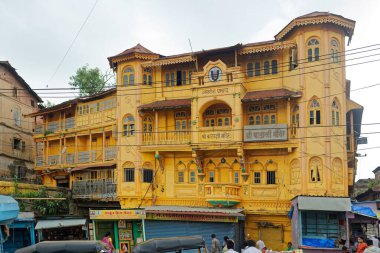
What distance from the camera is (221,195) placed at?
1144 inches

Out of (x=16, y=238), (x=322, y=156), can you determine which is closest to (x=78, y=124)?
(x=16, y=238)

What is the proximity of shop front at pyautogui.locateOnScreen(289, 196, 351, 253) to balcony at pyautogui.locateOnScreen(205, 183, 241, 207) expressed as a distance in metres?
4.32

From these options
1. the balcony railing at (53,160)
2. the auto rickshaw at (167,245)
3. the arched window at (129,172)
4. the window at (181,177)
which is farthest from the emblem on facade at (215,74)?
the balcony railing at (53,160)

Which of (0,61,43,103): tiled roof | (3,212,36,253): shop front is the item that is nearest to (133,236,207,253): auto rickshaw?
(3,212,36,253): shop front

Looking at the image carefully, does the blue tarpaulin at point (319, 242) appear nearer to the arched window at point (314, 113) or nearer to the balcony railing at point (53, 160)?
the arched window at point (314, 113)

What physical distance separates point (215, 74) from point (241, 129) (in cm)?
395

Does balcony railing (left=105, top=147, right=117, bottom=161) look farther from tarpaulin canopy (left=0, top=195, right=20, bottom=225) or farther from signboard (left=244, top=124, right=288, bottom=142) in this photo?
tarpaulin canopy (left=0, top=195, right=20, bottom=225)

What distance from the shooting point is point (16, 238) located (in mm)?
24984

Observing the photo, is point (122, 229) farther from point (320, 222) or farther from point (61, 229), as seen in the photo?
point (320, 222)

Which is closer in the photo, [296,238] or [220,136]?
[296,238]

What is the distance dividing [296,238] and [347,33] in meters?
13.5

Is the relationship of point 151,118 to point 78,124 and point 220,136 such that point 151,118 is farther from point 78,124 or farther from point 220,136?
point 78,124

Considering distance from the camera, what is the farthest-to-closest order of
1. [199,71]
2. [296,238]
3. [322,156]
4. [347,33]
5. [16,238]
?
[199,71]
[347,33]
[322,156]
[16,238]
[296,238]

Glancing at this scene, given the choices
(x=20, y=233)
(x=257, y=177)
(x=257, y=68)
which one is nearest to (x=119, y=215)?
(x=20, y=233)
